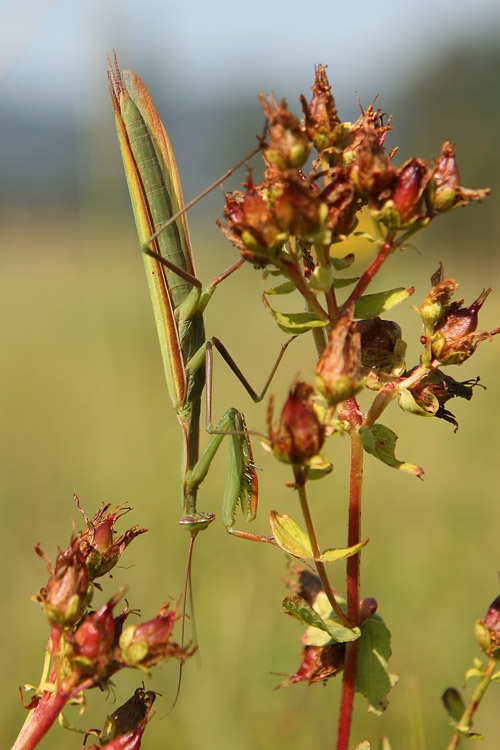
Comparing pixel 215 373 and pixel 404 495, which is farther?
pixel 215 373

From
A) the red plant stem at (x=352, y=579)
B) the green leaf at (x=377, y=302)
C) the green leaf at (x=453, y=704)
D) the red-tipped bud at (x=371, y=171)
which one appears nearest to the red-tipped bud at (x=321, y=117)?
the red-tipped bud at (x=371, y=171)

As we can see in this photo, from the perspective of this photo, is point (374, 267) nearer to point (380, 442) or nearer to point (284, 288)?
point (284, 288)

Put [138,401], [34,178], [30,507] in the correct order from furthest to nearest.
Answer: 1. [34,178]
2. [138,401]
3. [30,507]

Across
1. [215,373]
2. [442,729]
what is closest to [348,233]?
[442,729]

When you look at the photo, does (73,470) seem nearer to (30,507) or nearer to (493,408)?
(30,507)

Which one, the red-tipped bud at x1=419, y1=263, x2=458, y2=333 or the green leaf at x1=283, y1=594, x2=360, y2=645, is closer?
the green leaf at x1=283, y1=594, x2=360, y2=645

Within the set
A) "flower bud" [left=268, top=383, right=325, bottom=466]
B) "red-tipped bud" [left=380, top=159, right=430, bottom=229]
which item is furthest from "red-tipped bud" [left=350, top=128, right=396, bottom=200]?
"flower bud" [left=268, top=383, right=325, bottom=466]

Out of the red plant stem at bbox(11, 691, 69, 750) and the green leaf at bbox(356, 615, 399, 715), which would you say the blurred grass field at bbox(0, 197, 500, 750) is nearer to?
the green leaf at bbox(356, 615, 399, 715)
